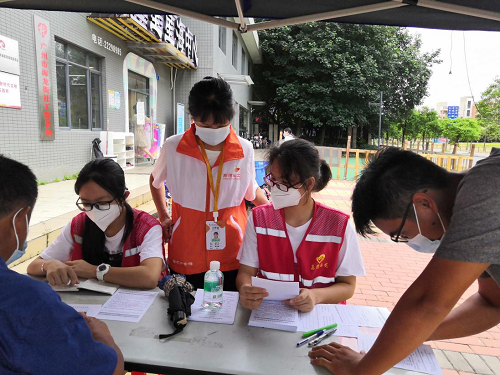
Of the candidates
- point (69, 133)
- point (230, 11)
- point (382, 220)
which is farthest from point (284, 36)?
point (382, 220)

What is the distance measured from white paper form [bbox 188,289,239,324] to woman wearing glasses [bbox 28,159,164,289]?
1.06 ft

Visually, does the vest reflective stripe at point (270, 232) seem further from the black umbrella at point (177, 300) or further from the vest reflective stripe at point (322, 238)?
the black umbrella at point (177, 300)

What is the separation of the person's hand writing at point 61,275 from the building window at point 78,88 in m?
6.42

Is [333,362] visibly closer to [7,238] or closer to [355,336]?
[355,336]

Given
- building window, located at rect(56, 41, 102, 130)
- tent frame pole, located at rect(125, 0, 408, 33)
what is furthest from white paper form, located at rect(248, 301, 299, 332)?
building window, located at rect(56, 41, 102, 130)

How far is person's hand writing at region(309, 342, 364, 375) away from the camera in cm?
112

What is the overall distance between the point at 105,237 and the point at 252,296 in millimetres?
1032

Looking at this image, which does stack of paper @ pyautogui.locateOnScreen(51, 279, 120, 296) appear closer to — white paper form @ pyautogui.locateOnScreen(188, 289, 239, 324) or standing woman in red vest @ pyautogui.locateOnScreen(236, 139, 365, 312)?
white paper form @ pyautogui.locateOnScreen(188, 289, 239, 324)

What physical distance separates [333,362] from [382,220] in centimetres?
50

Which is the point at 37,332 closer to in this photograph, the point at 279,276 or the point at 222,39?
the point at 279,276

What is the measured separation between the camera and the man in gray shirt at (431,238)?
89cm

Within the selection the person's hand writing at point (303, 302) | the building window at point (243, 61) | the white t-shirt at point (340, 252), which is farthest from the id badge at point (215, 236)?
the building window at point (243, 61)

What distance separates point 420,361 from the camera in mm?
1233

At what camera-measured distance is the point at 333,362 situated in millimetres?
1154
